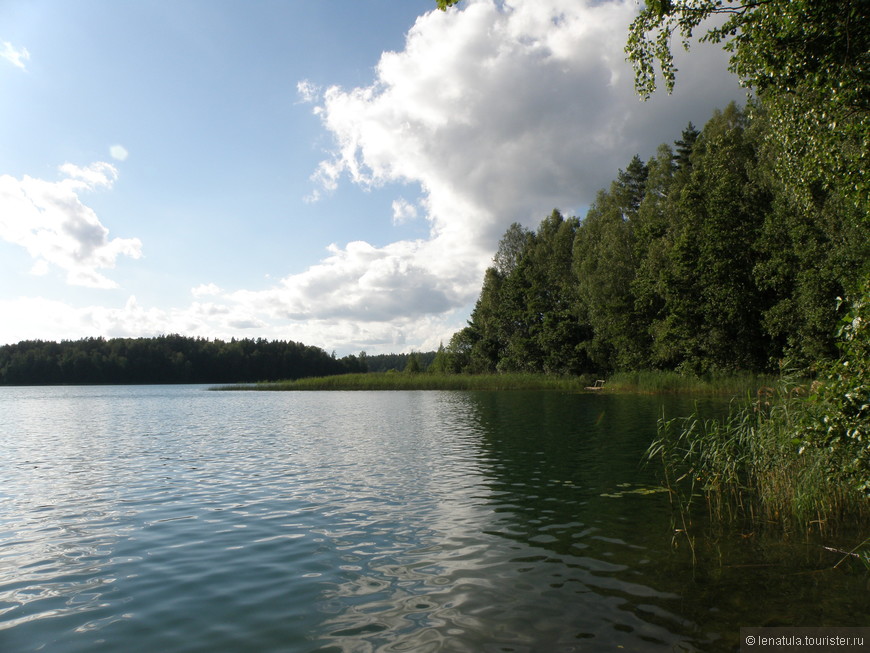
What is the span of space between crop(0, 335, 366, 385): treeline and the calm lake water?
133886mm

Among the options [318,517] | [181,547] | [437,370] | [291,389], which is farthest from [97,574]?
[437,370]

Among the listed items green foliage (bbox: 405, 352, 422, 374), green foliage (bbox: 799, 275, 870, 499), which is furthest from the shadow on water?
green foliage (bbox: 405, 352, 422, 374)

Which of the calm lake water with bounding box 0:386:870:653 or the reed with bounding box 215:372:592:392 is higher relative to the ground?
the reed with bounding box 215:372:592:392

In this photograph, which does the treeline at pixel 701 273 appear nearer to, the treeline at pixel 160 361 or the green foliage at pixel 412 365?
the green foliage at pixel 412 365

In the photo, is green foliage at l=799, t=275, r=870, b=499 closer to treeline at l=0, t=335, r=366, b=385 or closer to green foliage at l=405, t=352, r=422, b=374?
green foliage at l=405, t=352, r=422, b=374

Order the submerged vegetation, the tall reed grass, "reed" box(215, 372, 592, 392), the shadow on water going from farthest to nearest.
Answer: "reed" box(215, 372, 592, 392)
the tall reed grass
the submerged vegetation
the shadow on water

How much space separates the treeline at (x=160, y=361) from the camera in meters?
128

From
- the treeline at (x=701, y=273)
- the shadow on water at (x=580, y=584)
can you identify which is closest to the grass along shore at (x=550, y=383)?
the treeline at (x=701, y=273)

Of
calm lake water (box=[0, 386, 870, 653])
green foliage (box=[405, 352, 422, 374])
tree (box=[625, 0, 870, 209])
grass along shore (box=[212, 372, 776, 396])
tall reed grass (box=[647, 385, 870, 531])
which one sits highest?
tree (box=[625, 0, 870, 209])

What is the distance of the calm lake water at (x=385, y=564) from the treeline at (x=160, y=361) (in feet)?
439

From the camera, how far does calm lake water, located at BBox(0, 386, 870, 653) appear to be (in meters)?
5.25

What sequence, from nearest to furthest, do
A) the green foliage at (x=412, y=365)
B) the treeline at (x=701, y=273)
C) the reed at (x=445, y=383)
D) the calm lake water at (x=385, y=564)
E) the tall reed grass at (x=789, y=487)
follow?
the calm lake water at (x=385, y=564), the tall reed grass at (x=789, y=487), the treeline at (x=701, y=273), the reed at (x=445, y=383), the green foliage at (x=412, y=365)

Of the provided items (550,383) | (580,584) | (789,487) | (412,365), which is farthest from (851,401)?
(412,365)

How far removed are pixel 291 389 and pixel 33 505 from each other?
62.7 metres
